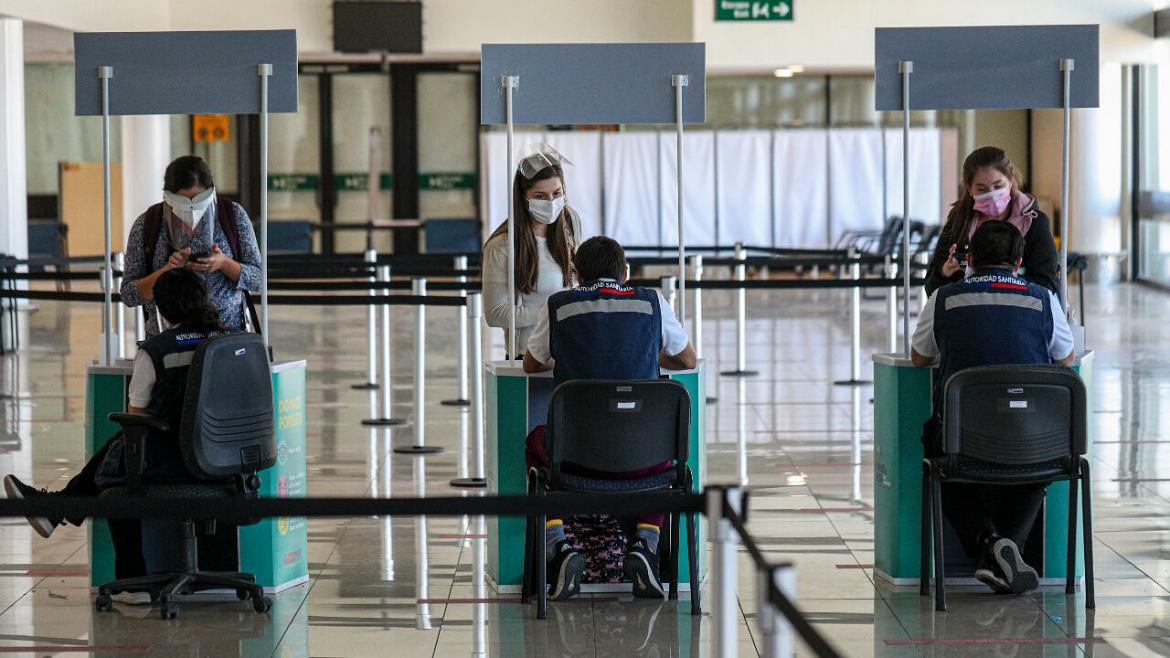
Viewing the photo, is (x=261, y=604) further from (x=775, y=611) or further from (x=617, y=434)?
(x=775, y=611)

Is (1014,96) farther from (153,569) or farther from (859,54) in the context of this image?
(859,54)

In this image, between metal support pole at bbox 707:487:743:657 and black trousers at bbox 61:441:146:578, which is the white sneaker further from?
metal support pole at bbox 707:487:743:657

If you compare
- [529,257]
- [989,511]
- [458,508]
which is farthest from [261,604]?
[989,511]

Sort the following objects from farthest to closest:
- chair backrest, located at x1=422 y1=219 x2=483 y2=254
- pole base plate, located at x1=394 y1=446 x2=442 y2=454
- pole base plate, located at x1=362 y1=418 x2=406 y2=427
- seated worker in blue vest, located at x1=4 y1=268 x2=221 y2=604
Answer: chair backrest, located at x1=422 y1=219 x2=483 y2=254 < pole base plate, located at x1=362 y1=418 x2=406 y2=427 < pole base plate, located at x1=394 y1=446 x2=442 y2=454 < seated worker in blue vest, located at x1=4 y1=268 x2=221 y2=604

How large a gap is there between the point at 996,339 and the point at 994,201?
71cm

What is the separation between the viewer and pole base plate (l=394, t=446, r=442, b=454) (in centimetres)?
832

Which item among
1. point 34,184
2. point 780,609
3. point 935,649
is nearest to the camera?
→ point 780,609

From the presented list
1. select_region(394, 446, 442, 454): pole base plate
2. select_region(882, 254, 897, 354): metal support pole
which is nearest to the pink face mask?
select_region(882, 254, 897, 354): metal support pole

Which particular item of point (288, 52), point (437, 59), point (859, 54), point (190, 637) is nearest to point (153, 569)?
point (190, 637)

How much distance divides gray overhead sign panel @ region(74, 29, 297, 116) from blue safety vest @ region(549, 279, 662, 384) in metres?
1.34

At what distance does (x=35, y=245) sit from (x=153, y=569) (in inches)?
682

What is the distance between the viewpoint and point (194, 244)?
5.45 m

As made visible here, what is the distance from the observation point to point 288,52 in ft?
18.2

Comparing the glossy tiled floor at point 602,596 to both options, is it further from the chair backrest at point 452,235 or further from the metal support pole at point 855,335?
the chair backrest at point 452,235
